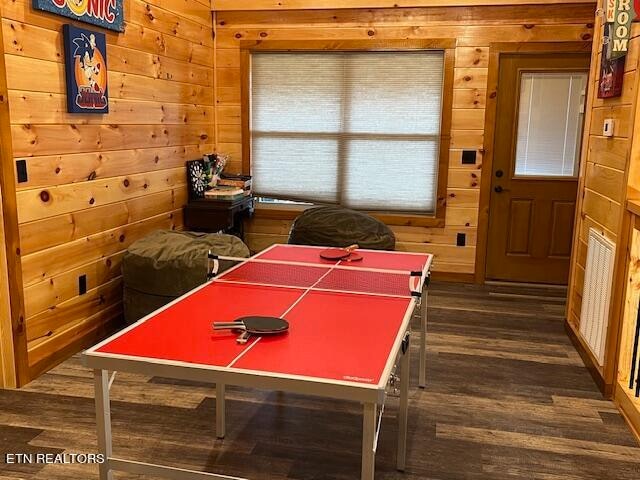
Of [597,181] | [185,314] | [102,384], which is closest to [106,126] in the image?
[185,314]

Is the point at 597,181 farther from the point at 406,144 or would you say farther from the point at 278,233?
the point at 278,233

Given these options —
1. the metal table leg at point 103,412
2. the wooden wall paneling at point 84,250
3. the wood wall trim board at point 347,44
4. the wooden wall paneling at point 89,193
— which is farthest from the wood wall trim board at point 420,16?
the metal table leg at point 103,412

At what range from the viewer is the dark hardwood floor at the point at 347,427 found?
8.23ft

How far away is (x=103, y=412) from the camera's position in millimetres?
1786

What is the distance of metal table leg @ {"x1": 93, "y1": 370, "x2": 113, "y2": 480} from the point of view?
176cm

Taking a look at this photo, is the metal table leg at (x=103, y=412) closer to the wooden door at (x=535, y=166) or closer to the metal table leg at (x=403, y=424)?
the metal table leg at (x=403, y=424)

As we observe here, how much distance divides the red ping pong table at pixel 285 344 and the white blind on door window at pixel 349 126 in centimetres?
285

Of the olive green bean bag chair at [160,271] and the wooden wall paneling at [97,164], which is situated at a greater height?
the wooden wall paneling at [97,164]

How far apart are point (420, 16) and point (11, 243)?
3.74 metres

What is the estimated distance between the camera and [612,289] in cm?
315

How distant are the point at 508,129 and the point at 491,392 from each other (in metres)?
2.74

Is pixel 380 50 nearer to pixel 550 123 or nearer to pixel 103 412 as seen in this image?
pixel 550 123

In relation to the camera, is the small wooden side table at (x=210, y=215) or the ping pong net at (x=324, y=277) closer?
the ping pong net at (x=324, y=277)

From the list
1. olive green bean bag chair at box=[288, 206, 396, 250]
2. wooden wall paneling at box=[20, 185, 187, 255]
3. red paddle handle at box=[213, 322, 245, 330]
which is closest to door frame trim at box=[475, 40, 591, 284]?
olive green bean bag chair at box=[288, 206, 396, 250]
